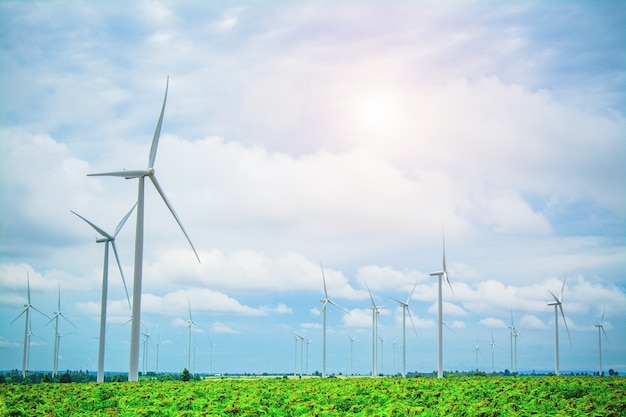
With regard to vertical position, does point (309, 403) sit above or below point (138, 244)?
below

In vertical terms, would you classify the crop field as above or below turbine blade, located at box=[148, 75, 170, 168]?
below

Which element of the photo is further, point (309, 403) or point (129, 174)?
point (129, 174)

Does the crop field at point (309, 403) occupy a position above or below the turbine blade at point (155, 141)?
below

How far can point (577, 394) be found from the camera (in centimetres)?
2580

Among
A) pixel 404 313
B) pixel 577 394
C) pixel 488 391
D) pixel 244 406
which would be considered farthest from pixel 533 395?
pixel 404 313

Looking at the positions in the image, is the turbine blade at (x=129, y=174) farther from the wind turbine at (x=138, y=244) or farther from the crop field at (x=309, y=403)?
the crop field at (x=309, y=403)

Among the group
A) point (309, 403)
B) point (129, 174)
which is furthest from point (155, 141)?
point (309, 403)

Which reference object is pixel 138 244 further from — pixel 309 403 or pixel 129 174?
pixel 309 403

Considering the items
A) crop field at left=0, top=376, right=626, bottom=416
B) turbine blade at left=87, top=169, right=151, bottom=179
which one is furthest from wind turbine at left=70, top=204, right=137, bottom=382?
crop field at left=0, top=376, right=626, bottom=416

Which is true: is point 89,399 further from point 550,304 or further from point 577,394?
point 550,304

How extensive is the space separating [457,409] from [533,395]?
7084mm

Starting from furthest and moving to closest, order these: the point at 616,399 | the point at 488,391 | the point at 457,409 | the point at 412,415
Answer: the point at 488,391 < the point at 616,399 < the point at 457,409 < the point at 412,415

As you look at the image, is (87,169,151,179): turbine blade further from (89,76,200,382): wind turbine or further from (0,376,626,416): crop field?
(0,376,626,416): crop field

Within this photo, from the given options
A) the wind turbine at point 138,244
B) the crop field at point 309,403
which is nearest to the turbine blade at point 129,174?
the wind turbine at point 138,244
